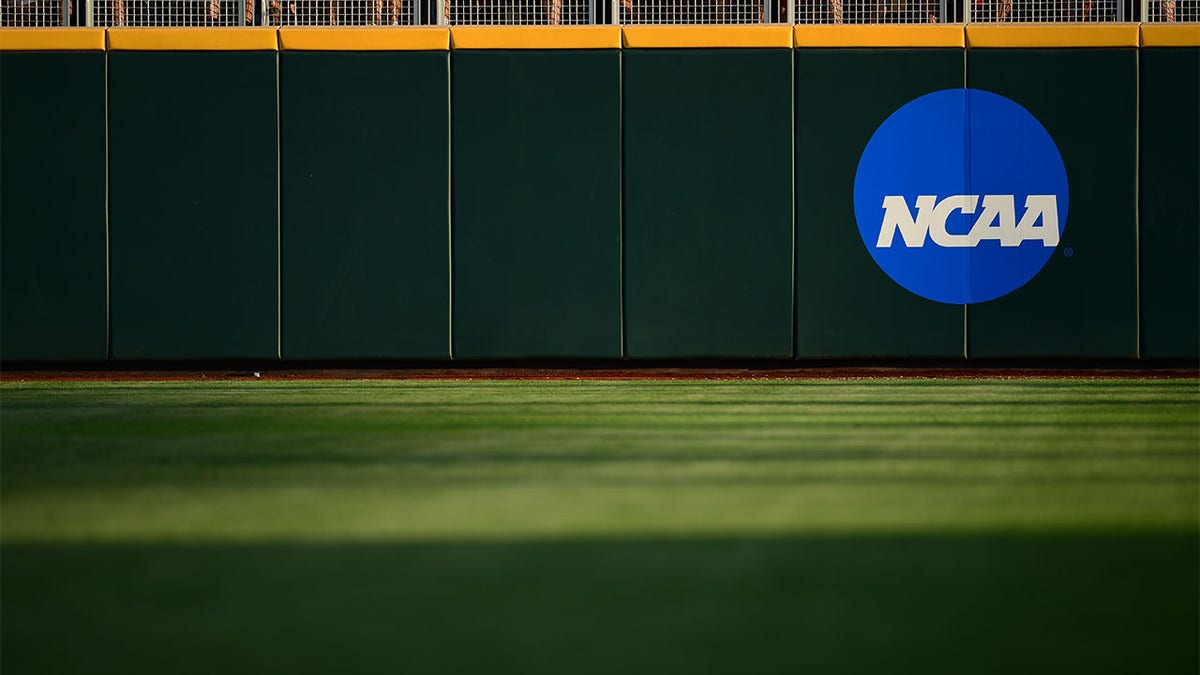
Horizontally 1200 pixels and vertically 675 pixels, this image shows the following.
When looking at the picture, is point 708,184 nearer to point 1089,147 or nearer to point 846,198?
point 846,198

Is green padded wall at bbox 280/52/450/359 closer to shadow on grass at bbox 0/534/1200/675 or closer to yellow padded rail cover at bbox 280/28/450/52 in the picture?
yellow padded rail cover at bbox 280/28/450/52

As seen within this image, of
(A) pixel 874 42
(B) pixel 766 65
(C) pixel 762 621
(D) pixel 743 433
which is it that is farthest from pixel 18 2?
(C) pixel 762 621

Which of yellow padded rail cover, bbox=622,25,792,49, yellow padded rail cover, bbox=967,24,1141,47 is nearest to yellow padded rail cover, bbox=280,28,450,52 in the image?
yellow padded rail cover, bbox=622,25,792,49

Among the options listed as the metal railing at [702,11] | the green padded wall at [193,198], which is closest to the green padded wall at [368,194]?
the green padded wall at [193,198]

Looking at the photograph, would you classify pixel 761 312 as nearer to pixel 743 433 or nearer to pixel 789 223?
pixel 789 223

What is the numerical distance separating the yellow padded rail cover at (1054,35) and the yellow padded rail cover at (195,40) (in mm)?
7040

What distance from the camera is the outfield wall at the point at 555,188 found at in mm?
12008

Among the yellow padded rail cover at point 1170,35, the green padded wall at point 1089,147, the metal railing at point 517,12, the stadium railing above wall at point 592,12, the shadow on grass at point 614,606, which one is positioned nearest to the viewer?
the shadow on grass at point 614,606

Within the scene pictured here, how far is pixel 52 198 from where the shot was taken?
39.8 ft

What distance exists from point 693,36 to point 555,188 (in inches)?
80.3

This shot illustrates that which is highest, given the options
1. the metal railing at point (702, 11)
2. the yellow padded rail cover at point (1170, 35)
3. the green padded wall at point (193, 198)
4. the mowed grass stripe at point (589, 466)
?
the metal railing at point (702, 11)

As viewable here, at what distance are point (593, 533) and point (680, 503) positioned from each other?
2.05 ft

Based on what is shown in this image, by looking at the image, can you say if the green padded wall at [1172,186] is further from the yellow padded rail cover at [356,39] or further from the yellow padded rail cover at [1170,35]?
the yellow padded rail cover at [356,39]

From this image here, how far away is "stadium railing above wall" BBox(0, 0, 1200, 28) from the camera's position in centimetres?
1230
